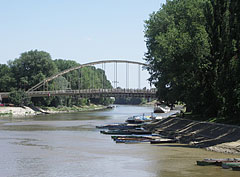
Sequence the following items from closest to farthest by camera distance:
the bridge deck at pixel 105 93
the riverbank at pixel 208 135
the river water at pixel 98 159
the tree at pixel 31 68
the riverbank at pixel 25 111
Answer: the river water at pixel 98 159
the riverbank at pixel 208 135
the riverbank at pixel 25 111
the bridge deck at pixel 105 93
the tree at pixel 31 68

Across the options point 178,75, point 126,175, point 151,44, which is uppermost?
point 151,44

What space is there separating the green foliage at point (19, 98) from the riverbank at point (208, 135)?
7346cm

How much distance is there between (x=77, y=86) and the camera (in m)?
179

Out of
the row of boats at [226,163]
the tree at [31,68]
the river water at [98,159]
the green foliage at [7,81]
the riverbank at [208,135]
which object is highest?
the tree at [31,68]

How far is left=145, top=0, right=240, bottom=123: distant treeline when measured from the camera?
47188 millimetres

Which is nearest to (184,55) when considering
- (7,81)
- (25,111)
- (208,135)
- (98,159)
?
(208,135)

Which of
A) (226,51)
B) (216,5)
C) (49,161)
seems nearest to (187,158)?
(49,161)

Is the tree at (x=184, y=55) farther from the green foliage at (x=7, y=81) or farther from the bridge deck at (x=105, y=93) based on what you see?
the green foliage at (x=7, y=81)

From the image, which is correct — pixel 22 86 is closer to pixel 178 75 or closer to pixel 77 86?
pixel 77 86

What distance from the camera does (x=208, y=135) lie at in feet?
155

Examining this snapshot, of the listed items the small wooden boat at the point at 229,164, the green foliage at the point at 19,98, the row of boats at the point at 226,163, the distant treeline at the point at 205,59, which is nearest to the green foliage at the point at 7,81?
the green foliage at the point at 19,98

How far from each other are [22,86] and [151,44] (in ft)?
269

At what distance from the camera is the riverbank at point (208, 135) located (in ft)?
130

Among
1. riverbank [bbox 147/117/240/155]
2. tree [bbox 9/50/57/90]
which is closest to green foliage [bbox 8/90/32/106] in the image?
tree [bbox 9/50/57/90]
